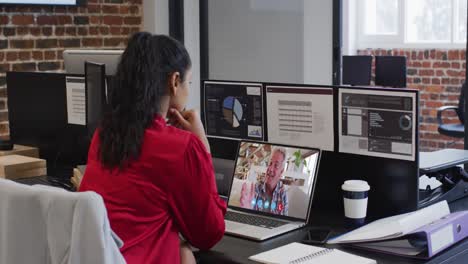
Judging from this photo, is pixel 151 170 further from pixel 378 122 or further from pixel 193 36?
pixel 193 36

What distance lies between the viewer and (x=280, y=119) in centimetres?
266

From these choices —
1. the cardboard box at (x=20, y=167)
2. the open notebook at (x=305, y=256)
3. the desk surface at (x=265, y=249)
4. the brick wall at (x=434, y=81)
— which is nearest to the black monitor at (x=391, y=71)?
the brick wall at (x=434, y=81)

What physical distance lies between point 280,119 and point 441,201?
0.63m

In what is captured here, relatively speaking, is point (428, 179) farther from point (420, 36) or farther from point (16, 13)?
point (420, 36)

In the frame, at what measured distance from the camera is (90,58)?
353cm

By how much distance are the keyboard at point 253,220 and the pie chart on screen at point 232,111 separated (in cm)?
45

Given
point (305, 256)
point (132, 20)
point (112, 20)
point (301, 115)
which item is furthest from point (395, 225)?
point (132, 20)

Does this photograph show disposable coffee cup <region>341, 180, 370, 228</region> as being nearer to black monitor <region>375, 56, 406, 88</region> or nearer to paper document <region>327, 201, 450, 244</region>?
paper document <region>327, 201, 450, 244</region>

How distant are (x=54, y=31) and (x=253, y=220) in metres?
3.00

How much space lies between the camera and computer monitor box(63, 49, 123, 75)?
3404mm

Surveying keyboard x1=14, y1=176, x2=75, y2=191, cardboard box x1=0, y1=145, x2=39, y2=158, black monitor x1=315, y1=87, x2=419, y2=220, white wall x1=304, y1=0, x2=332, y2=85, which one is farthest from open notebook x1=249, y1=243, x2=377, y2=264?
white wall x1=304, y1=0, x2=332, y2=85

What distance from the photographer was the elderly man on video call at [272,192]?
7.90ft

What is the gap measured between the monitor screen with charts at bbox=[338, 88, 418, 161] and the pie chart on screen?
18.6 inches

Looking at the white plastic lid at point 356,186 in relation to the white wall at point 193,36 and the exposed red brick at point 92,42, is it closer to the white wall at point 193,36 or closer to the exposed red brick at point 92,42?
the exposed red brick at point 92,42
